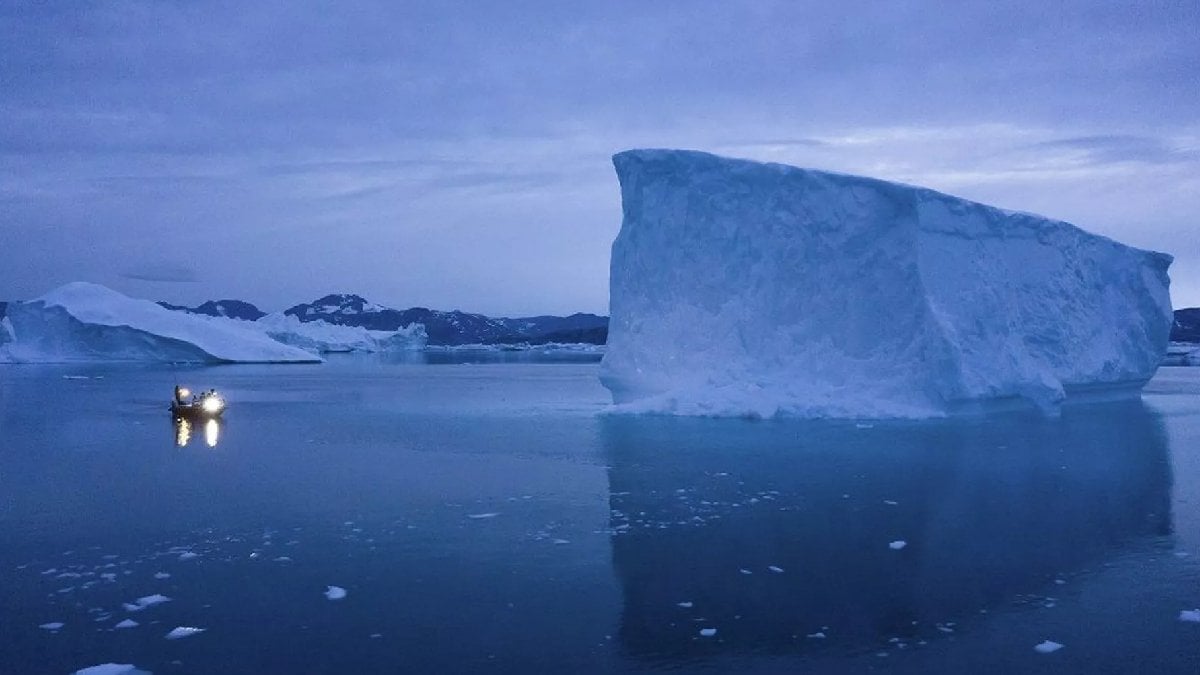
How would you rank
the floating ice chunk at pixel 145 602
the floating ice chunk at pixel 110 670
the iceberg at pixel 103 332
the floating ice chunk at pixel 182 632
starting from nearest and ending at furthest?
the floating ice chunk at pixel 110 670, the floating ice chunk at pixel 182 632, the floating ice chunk at pixel 145 602, the iceberg at pixel 103 332

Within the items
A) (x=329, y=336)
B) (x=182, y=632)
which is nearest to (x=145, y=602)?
(x=182, y=632)

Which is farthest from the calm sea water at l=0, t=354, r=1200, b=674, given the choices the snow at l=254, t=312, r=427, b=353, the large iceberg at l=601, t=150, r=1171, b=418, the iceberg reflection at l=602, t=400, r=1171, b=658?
the snow at l=254, t=312, r=427, b=353

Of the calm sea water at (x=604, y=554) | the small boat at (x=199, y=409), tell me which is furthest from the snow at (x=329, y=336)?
the calm sea water at (x=604, y=554)

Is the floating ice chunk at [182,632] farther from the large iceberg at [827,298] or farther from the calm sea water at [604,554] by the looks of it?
the large iceberg at [827,298]

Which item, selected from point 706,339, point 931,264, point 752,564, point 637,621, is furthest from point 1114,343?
point 637,621

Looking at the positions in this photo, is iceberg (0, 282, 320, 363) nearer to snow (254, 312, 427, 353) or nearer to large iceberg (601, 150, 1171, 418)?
snow (254, 312, 427, 353)

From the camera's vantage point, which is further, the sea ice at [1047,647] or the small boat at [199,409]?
the small boat at [199,409]

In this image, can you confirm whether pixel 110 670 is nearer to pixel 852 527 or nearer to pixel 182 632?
pixel 182 632
